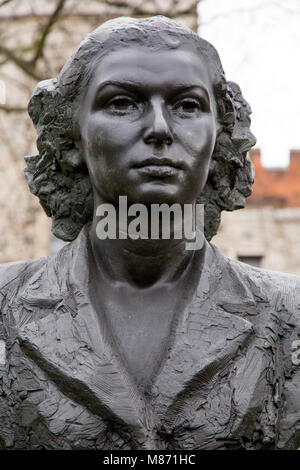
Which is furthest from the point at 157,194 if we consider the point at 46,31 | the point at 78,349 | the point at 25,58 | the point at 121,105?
the point at 25,58

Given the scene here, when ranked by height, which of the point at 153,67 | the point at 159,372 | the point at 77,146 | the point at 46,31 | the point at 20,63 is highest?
the point at 46,31

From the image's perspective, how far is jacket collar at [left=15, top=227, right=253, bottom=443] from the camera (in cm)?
306

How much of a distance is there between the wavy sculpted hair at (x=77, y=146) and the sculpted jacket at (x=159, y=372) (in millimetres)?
194

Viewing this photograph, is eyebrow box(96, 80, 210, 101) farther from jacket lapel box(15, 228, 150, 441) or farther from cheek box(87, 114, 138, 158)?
jacket lapel box(15, 228, 150, 441)

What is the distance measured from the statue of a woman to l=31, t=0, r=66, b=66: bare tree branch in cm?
539

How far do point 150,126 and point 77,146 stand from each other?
486 mm

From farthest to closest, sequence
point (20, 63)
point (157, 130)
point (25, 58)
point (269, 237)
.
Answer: point (269, 237) → point (25, 58) → point (20, 63) → point (157, 130)

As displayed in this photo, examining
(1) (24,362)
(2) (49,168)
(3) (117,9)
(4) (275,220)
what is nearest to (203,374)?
(1) (24,362)

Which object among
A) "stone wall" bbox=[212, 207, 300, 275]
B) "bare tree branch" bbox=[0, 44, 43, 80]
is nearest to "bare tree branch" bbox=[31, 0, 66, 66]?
"bare tree branch" bbox=[0, 44, 43, 80]

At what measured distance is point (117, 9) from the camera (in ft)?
28.1

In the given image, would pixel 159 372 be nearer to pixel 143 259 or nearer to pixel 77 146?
pixel 143 259

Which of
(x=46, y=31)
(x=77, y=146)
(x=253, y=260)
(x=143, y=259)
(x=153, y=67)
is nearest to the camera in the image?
(x=153, y=67)

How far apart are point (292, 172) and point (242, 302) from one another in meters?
11.9

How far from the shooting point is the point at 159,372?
10.3 feet
